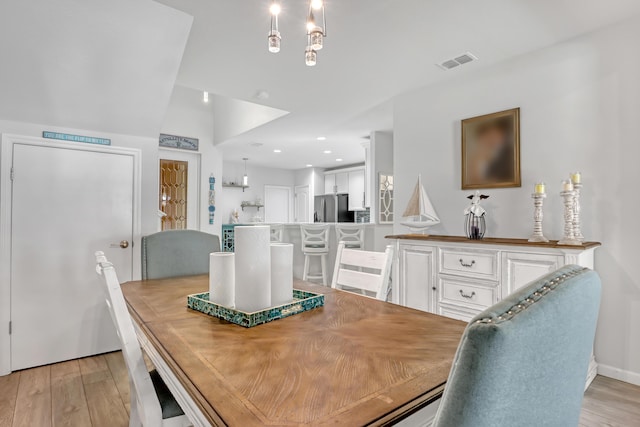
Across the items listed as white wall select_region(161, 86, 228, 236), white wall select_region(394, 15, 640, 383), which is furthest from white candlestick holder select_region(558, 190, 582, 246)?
white wall select_region(161, 86, 228, 236)

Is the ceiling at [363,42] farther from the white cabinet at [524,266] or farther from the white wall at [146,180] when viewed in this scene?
the white cabinet at [524,266]

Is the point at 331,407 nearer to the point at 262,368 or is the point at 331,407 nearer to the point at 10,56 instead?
the point at 262,368

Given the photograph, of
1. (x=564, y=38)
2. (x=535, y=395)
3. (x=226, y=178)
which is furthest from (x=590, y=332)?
(x=226, y=178)

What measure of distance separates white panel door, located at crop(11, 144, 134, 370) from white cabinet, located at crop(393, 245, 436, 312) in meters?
2.40

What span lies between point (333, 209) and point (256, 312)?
7.56m

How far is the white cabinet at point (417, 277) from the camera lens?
279 cm

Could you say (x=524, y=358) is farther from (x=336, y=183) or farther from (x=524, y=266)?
(x=336, y=183)

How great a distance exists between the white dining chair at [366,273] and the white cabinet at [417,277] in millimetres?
1118

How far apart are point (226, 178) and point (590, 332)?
8404 millimetres

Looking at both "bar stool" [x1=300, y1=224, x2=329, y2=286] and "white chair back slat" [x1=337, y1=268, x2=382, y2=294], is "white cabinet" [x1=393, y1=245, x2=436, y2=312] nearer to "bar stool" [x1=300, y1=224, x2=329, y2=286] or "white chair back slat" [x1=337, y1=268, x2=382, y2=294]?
"white chair back slat" [x1=337, y1=268, x2=382, y2=294]

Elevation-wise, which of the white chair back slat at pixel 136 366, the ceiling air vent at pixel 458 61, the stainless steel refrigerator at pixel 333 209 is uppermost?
the ceiling air vent at pixel 458 61

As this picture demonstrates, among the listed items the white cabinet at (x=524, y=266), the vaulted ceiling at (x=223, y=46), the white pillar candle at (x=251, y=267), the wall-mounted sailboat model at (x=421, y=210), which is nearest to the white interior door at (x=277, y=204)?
the vaulted ceiling at (x=223, y=46)

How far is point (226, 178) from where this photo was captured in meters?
8.48

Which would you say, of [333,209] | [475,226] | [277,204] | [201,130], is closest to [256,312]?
[475,226]
